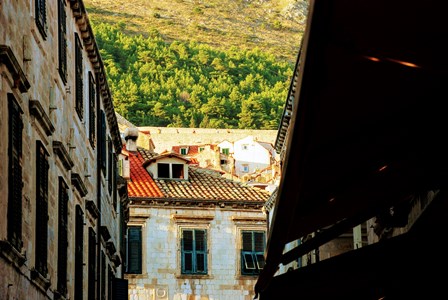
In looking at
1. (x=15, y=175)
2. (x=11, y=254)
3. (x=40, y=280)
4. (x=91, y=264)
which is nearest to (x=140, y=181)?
(x=91, y=264)

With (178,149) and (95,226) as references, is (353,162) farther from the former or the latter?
(178,149)

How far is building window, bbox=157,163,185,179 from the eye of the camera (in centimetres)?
4862

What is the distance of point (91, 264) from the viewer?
26.4 m

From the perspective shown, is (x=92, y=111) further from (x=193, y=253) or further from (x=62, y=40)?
(x=193, y=253)

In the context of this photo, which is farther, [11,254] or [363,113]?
[11,254]

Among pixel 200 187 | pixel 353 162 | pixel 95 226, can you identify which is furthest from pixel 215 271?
pixel 353 162

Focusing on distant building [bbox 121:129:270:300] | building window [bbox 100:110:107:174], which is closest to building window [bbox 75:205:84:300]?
building window [bbox 100:110:107:174]

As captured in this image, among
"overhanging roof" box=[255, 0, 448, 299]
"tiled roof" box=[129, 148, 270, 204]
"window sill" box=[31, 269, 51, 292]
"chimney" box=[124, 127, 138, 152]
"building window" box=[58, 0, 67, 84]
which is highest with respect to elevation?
"chimney" box=[124, 127, 138, 152]

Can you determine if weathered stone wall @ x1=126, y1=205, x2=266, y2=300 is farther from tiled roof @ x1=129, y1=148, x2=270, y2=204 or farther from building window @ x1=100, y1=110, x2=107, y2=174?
building window @ x1=100, y1=110, x2=107, y2=174

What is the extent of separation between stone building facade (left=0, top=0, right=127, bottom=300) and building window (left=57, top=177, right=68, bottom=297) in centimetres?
2

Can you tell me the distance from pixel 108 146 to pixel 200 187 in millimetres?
15316

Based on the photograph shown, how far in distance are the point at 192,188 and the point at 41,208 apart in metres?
29.6


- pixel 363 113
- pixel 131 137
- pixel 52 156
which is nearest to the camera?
pixel 363 113

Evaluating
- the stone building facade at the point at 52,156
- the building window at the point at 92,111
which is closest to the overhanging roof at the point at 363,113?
the stone building facade at the point at 52,156
